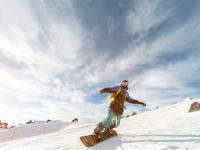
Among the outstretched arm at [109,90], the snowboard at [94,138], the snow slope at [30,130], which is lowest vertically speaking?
the snowboard at [94,138]

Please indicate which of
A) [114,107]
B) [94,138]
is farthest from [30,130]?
[114,107]

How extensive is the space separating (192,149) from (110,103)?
3.56m

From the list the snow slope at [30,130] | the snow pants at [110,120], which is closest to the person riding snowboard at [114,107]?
the snow pants at [110,120]

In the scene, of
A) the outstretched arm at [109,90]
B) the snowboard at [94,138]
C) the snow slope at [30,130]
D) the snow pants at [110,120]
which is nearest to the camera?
the snowboard at [94,138]

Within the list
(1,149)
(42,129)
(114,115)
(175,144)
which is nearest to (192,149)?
(175,144)

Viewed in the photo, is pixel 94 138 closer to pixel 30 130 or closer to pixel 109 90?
pixel 109 90

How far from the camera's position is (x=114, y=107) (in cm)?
830

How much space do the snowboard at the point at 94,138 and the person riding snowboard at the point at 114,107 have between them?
14 centimetres

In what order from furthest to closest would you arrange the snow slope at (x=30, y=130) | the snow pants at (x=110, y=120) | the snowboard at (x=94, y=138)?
the snow slope at (x=30, y=130) < the snow pants at (x=110, y=120) < the snowboard at (x=94, y=138)

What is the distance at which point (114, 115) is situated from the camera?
8.27m

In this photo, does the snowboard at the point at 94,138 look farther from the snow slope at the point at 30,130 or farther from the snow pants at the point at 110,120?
the snow slope at the point at 30,130

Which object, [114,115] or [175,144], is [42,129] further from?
[175,144]

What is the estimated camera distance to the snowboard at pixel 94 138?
760 centimetres

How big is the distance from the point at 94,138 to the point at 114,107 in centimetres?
134
